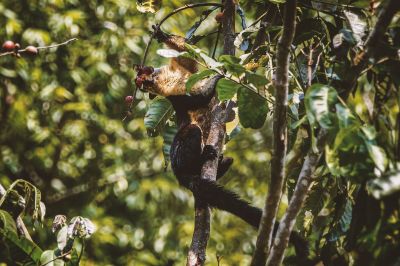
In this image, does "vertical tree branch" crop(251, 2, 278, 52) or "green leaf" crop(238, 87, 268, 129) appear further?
"vertical tree branch" crop(251, 2, 278, 52)

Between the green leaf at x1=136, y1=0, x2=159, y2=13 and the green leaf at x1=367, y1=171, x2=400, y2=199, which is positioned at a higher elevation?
the green leaf at x1=136, y1=0, x2=159, y2=13

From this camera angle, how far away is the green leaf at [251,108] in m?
2.25

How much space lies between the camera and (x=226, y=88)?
2.22 metres

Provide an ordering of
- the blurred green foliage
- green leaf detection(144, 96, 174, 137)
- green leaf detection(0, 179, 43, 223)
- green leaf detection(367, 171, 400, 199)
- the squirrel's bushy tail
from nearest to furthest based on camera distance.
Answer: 1. green leaf detection(367, 171, 400, 199)
2. green leaf detection(0, 179, 43, 223)
3. the squirrel's bushy tail
4. green leaf detection(144, 96, 174, 137)
5. the blurred green foliage

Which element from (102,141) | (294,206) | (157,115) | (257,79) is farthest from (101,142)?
(294,206)

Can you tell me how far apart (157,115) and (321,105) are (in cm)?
165

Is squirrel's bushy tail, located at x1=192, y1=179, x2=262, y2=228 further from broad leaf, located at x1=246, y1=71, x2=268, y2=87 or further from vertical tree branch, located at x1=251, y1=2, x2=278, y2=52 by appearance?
broad leaf, located at x1=246, y1=71, x2=268, y2=87

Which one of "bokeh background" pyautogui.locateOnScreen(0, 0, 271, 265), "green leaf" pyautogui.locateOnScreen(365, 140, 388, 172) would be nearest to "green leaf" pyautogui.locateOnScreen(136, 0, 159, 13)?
"green leaf" pyautogui.locateOnScreen(365, 140, 388, 172)

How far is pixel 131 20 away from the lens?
23.3ft

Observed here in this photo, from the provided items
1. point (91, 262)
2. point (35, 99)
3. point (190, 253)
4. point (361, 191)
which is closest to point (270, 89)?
point (361, 191)

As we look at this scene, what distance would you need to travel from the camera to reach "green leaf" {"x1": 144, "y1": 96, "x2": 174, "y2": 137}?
3.25 meters

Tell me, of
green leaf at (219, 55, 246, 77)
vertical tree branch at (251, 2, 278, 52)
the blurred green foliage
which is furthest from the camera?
the blurred green foliage

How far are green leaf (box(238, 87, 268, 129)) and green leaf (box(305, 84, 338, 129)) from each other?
47 cm

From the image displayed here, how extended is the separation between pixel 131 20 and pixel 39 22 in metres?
1.16
